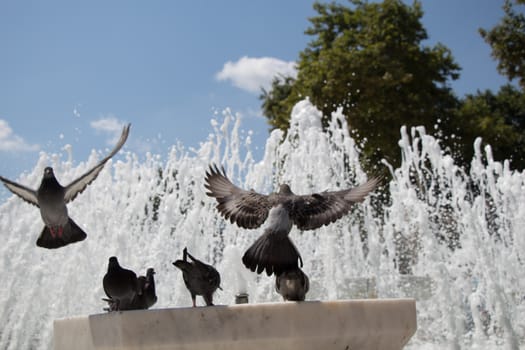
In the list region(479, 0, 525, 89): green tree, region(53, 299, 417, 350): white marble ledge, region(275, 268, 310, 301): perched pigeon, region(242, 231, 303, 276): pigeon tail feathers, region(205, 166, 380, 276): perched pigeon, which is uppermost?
region(479, 0, 525, 89): green tree

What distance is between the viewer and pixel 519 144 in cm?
2628

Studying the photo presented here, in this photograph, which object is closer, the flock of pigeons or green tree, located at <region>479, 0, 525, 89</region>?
the flock of pigeons

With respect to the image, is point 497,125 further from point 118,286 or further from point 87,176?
point 118,286

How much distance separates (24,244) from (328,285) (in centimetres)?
556

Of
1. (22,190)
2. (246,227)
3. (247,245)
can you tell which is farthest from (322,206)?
(247,245)

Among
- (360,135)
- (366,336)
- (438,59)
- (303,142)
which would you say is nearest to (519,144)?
(438,59)

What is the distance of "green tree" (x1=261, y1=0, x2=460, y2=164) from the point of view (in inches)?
860

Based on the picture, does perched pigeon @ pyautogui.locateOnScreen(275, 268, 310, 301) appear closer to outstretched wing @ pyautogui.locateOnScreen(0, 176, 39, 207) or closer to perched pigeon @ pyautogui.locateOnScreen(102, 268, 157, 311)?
perched pigeon @ pyautogui.locateOnScreen(102, 268, 157, 311)

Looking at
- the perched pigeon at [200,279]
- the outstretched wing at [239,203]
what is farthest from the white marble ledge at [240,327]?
the outstretched wing at [239,203]

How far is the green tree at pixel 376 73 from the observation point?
71.7 ft

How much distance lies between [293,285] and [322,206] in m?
0.66

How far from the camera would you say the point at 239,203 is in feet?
16.1

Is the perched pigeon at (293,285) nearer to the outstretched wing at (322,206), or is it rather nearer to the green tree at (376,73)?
the outstretched wing at (322,206)

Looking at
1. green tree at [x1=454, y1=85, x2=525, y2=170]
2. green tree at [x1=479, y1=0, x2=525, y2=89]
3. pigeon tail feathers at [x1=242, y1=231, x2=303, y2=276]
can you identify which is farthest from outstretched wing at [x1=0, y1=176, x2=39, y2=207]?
green tree at [x1=454, y1=85, x2=525, y2=170]
